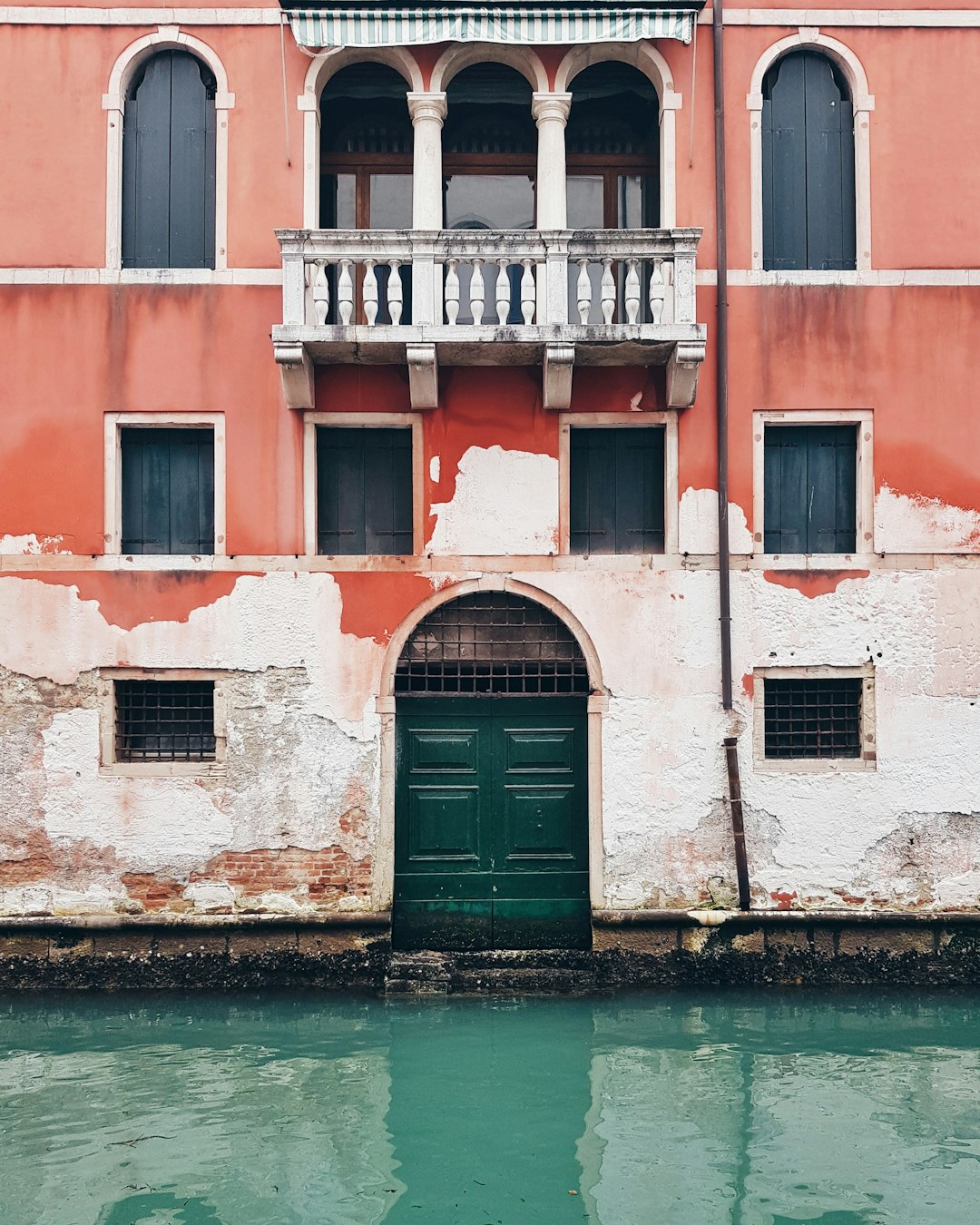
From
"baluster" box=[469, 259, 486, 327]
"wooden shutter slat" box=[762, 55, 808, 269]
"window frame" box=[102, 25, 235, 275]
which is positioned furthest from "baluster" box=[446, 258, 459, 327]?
"wooden shutter slat" box=[762, 55, 808, 269]

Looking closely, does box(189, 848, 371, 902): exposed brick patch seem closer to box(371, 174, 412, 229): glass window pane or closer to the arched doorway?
the arched doorway

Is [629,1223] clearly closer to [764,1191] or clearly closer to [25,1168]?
[764,1191]

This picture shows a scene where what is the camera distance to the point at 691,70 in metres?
8.55

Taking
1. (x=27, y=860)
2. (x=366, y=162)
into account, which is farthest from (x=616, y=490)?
(x=27, y=860)

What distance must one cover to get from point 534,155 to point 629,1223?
7.49m

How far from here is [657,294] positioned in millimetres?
8211

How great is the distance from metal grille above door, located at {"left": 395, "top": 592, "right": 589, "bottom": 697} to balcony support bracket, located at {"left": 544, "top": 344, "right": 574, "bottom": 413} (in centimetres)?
148

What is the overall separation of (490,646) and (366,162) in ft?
13.1

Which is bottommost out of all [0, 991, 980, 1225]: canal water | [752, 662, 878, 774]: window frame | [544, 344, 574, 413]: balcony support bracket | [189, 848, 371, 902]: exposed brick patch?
[0, 991, 980, 1225]: canal water

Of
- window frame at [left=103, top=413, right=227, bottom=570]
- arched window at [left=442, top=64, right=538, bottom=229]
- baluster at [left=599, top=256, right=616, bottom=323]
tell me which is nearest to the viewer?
baluster at [left=599, top=256, right=616, bottom=323]

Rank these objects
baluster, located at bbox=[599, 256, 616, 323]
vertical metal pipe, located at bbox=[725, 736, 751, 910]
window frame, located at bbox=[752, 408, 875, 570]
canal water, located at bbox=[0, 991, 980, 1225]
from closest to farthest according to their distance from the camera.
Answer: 1. canal water, located at bbox=[0, 991, 980, 1225]
2. baluster, located at bbox=[599, 256, 616, 323]
3. vertical metal pipe, located at bbox=[725, 736, 751, 910]
4. window frame, located at bbox=[752, 408, 875, 570]

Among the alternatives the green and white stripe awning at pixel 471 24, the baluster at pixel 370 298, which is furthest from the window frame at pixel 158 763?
the green and white stripe awning at pixel 471 24

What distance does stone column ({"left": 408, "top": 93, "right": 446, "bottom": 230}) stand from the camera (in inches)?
333

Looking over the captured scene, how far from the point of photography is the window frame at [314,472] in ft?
27.8
